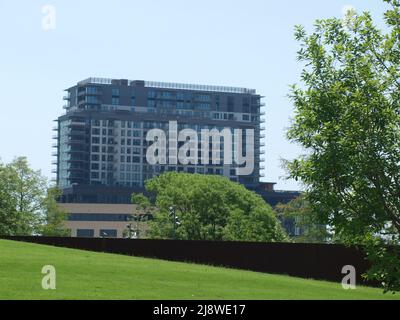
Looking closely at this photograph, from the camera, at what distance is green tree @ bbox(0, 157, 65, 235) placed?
10512cm

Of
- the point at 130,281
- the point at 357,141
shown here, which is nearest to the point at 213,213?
the point at 130,281

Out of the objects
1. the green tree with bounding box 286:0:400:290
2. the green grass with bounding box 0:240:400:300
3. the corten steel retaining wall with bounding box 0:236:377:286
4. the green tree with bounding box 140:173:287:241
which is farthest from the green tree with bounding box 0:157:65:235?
the green tree with bounding box 286:0:400:290

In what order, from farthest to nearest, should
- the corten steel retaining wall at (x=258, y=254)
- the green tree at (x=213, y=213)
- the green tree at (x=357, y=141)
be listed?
1. the green tree at (x=213, y=213)
2. the corten steel retaining wall at (x=258, y=254)
3. the green tree at (x=357, y=141)

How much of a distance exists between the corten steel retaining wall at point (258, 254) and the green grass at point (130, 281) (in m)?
4.27

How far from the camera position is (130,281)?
33438 mm

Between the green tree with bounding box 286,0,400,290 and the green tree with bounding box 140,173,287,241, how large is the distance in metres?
69.4

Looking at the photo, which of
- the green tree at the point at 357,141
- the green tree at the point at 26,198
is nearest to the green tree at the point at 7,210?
the green tree at the point at 26,198

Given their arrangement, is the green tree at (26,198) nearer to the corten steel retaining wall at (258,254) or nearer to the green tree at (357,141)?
the corten steel retaining wall at (258,254)

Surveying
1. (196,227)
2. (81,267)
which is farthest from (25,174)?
(81,267)

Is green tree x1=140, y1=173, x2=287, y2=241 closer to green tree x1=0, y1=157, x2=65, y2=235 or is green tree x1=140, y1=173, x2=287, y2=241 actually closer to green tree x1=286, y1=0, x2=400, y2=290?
green tree x1=0, y1=157, x2=65, y2=235

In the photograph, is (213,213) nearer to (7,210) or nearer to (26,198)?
(7,210)

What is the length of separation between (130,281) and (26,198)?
83.6m

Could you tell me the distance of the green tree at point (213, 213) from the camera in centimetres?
9499

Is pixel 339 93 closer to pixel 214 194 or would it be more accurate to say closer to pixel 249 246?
pixel 249 246
